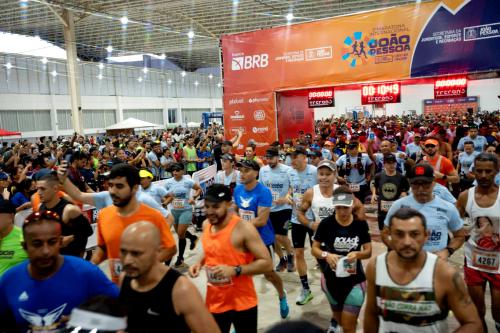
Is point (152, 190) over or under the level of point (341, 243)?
over

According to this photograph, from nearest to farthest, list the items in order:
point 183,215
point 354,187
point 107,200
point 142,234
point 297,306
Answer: point 142,234 < point 107,200 < point 297,306 < point 183,215 < point 354,187

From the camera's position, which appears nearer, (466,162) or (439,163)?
(439,163)

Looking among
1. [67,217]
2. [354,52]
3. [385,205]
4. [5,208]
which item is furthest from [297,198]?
[354,52]

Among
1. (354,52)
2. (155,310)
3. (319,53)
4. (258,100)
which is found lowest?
(155,310)

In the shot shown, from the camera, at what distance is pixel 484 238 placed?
4.30 meters

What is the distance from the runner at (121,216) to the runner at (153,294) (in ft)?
3.96

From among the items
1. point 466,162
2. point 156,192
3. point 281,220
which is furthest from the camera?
point 466,162

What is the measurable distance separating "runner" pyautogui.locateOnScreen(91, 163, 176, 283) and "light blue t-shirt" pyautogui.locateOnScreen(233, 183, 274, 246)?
1.97 m

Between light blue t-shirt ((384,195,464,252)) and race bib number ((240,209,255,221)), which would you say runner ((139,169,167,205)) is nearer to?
race bib number ((240,209,255,221))

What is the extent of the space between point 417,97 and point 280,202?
4108 cm

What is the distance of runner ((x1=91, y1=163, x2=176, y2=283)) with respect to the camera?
3.93m

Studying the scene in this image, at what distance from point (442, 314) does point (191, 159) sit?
1339 cm

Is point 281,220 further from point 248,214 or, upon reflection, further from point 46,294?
point 46,294

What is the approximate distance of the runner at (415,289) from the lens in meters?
2.68
